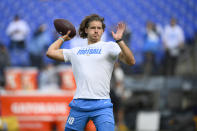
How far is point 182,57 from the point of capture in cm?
996

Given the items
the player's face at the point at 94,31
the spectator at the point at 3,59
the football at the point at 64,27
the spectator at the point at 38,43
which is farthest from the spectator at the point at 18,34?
the player's face at the point at 94,31

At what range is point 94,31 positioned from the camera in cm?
373

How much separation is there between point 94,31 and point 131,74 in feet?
21.5

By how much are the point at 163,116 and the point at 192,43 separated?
2386 millimetres

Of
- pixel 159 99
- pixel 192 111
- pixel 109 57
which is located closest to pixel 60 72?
pixel 159 99

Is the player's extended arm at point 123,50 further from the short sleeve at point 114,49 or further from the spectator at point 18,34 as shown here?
the spectator at point 18,34

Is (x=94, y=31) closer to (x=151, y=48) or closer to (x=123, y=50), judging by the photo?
(x=123, y=50)

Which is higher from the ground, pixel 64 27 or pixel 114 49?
pixel 64 27

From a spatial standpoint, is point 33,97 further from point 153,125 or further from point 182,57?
point 182,57

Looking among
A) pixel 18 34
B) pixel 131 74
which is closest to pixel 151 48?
pixel 131 74

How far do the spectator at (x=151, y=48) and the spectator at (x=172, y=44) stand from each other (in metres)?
0.26

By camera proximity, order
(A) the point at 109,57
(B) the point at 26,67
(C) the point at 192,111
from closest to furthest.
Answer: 1. (A) the point at 109,57
2. (C) the point at 192,111
3. (B) the point at 26,67

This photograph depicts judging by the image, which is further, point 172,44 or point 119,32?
point 172,44

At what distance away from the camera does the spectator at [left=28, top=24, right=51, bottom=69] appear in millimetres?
10484
